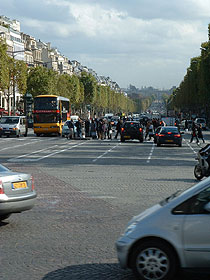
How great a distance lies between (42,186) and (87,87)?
159 metres

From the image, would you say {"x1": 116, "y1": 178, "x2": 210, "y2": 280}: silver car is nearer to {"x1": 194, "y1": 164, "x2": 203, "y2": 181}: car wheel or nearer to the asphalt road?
the asphalt road

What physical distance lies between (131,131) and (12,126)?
1389 centimetres

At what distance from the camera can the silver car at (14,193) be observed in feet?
38.0

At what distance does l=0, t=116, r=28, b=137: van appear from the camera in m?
62.0

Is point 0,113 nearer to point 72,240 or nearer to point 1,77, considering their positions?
point 1,77

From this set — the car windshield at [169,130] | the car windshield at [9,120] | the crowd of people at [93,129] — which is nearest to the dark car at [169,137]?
the car windshield at [169,130]

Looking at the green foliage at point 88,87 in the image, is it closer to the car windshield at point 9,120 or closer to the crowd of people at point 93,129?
the car windshield at point 9,120

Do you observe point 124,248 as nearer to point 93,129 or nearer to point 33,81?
point 93,129

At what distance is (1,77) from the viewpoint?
266 ft

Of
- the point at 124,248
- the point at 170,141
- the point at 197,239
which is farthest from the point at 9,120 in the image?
the point at 197,239

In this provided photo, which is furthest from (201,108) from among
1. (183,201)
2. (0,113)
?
(183,201)

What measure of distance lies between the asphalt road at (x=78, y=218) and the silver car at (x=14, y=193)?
400 mm

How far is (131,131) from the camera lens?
52844mm

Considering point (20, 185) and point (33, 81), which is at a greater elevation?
point (33, 81)
